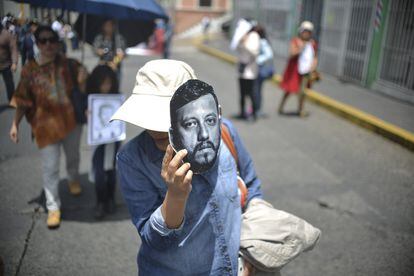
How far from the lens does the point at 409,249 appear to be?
338 cm

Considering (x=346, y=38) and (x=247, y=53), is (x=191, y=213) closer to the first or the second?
(x=247, y=53)

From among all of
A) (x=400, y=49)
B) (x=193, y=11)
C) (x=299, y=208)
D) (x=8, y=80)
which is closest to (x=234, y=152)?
(x=8, y=80)

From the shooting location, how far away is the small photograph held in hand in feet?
4.42

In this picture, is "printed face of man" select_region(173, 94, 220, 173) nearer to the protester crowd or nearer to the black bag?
the protester crowd

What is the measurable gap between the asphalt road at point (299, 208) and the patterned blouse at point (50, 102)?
6.0 inches

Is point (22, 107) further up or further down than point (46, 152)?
further up

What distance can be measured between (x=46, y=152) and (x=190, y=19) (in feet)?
93.0

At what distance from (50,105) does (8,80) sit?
3.80 ft

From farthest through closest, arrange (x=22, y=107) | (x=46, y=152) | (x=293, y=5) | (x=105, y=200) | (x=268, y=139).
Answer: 1. (x=293, y=5)
2. (x=268, y=139)
3. (x=105, y=200)
4. (x=46, y=152)
5. (x=22, y=107)

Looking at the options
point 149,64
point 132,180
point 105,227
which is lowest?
point 105,227

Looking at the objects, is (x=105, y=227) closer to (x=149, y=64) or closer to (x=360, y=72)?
(x=149, y=64)

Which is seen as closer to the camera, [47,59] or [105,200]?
[47,59]

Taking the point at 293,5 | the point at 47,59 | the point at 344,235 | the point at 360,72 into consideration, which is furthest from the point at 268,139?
the point at 293,5

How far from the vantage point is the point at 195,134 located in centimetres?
135
